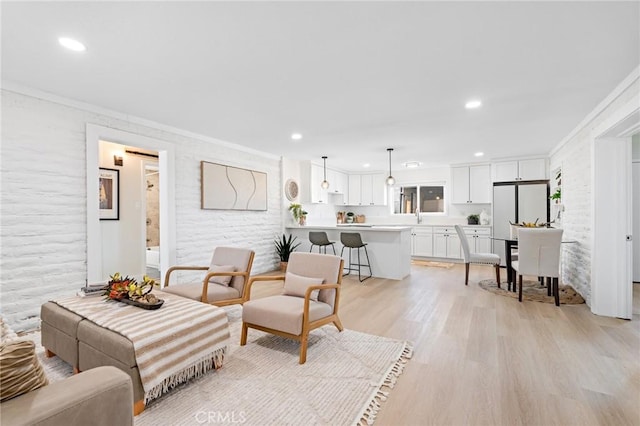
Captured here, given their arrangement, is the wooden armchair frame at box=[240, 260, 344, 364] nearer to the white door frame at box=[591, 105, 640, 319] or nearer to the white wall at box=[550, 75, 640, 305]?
the white door frame at box=[591, 105, 640, 319]

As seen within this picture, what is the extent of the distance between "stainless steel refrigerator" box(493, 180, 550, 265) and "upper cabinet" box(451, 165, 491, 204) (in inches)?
14.2

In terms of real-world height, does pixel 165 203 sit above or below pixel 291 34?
below

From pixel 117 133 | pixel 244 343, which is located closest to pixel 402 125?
pixel 244 343

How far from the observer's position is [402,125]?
4270mm

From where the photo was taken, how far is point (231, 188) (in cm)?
538

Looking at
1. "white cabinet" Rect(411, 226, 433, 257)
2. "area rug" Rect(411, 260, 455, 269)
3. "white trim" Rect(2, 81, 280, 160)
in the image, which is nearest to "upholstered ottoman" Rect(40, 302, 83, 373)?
"white trim" Rect(2, 81, 280, 160)

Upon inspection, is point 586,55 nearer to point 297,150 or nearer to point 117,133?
point 297,150

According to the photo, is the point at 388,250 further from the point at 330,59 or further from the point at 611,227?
the point at 330,59

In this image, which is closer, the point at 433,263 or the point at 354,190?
the point at 433,263

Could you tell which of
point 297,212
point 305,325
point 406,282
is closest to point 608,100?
point 406,282

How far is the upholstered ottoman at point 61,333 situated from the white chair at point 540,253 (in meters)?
4.76

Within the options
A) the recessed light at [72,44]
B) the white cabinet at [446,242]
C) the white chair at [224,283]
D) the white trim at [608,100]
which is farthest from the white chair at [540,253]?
the recessed light at [72,44]

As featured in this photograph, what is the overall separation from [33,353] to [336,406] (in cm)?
157

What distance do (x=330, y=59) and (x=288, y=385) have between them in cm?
249
